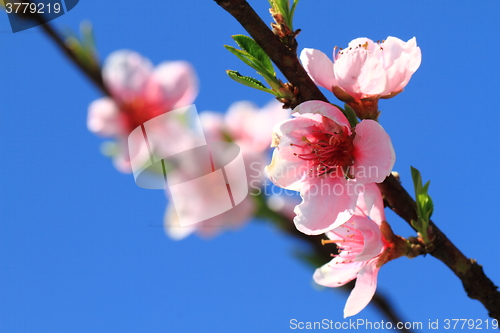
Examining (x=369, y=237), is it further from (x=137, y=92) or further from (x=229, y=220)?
(x=137, y=92)

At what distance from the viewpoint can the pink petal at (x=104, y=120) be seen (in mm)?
874

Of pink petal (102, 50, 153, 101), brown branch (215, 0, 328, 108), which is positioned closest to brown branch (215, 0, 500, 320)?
brown branch (215, 0, 328, 108)

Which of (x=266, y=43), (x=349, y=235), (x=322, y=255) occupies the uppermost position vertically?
(x=266, y=43)

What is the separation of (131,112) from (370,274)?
566 mm

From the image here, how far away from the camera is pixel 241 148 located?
0.87m

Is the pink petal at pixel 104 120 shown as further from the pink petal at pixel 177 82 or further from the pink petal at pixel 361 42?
the pink petal at pixel 361 42

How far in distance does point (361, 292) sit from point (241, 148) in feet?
1.21

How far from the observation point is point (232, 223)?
795mm

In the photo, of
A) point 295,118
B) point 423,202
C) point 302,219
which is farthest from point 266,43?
point 423,202

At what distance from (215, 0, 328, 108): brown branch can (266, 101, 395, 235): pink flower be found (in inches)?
1.6

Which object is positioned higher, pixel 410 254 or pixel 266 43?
pixel 266 43

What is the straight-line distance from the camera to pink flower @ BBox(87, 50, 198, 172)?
883 millimetres

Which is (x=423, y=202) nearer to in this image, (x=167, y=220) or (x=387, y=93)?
(x=387, y=93)

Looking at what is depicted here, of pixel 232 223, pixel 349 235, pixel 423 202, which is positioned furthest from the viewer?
pixel 349 235
